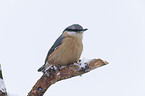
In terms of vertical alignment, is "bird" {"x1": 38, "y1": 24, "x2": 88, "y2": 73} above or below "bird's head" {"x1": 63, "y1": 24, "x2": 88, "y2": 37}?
below

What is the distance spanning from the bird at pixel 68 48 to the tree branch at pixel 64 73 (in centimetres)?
6

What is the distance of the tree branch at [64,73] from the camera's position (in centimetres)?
226

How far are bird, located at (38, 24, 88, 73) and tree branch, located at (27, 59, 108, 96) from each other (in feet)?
0.19

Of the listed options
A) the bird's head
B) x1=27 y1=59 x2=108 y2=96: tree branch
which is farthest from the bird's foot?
the bird's head

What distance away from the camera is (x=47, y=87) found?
2.30 m

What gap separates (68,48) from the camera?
7.25 ft

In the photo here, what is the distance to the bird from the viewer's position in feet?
7.27

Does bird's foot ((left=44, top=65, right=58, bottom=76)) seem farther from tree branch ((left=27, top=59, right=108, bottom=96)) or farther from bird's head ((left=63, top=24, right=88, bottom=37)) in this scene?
bird's head ((left=63, top=24, right=88, bottom=37))

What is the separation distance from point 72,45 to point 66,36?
0.11 metres

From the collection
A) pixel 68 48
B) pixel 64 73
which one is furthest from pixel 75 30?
pixel 64 73

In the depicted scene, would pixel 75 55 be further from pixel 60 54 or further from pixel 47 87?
pixel 47 87

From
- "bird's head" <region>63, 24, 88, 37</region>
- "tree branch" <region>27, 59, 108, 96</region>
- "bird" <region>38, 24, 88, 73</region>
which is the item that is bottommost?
"tree branch" <region>27, 59, 108, 96</region>

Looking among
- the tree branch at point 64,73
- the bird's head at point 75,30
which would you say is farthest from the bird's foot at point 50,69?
the bird's head at point 75,30

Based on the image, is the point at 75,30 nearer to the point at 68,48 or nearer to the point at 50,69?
the point at 68,48
